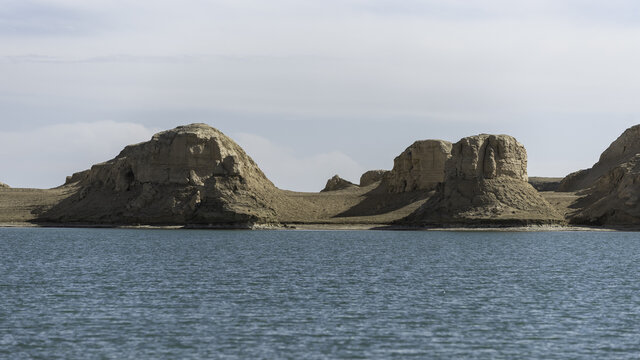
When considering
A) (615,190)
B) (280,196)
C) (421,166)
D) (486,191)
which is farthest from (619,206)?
(280,196)

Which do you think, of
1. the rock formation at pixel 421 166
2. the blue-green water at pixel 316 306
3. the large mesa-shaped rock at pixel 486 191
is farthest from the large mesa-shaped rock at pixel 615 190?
the blue-green water at pixel 316 306

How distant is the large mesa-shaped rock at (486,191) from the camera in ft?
388

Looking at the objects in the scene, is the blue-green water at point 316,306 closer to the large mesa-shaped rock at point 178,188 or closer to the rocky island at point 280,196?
the rocky island at point 280,196

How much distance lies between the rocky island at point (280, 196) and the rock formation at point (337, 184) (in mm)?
26883

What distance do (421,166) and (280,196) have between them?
950 inches

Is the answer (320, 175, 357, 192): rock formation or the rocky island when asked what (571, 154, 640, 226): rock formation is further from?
(320, 175, 357, 192): rock formation

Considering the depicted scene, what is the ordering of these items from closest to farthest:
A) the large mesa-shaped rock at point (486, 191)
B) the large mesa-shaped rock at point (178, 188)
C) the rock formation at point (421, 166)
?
1. the large mesa-shaped rock at point (486, 191)
2. the large mesa-shaped rock at point (178, 188)
3. the rock formation at point (421, 166)

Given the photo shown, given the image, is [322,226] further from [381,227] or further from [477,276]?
[477,276]

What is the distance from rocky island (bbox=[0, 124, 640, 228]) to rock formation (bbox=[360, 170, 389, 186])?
2781 cm

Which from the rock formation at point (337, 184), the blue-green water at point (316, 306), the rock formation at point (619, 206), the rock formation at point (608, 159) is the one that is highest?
the rock formation at point (608, 159)

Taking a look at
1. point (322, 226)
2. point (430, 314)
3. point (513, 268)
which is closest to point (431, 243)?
point (513, 268)

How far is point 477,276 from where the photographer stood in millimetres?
51000

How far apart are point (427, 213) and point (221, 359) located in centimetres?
10114

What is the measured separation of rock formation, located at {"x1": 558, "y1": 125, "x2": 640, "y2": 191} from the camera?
17738cm
